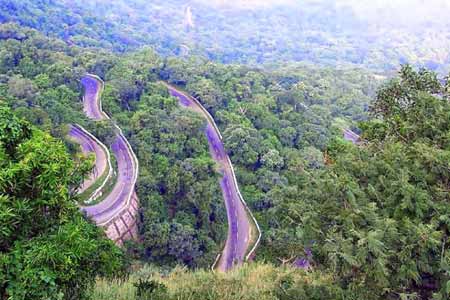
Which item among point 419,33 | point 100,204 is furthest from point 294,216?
point 419,33

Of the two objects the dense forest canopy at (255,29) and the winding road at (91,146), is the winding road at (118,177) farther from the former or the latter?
the dense forest canopy at (255,29)

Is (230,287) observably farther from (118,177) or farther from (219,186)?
(219,186)

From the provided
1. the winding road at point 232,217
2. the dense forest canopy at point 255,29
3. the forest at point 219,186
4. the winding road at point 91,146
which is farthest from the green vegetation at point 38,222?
the dense forest canopy at point 255,29

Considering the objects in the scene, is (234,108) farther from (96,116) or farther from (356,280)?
(356,280)

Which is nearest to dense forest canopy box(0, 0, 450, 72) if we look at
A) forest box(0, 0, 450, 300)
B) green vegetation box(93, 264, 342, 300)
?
forest box(0, 0, 450, 300)

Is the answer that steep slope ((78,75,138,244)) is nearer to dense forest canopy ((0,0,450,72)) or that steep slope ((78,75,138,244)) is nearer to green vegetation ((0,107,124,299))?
green vegetation ((0,107,124,299))

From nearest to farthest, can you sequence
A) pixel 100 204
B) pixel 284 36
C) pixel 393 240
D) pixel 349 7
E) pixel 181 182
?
1. pixel 393 240
2. pixel 100 204
3. pixel 181 182
4. pixel 284 36
5. pixel 349 7

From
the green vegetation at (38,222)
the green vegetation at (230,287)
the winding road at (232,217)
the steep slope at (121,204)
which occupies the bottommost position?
the winding road at (232,217)
